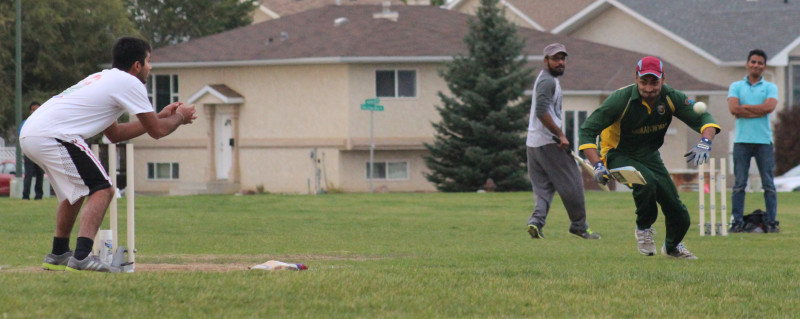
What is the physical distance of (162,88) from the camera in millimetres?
47156

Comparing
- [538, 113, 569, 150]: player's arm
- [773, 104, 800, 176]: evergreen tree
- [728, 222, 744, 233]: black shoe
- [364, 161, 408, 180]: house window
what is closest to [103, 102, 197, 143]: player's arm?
[538, 113, 569, 150]: player's arm

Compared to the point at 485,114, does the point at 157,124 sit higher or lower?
lower

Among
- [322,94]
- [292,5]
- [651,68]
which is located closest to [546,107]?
[651,68]

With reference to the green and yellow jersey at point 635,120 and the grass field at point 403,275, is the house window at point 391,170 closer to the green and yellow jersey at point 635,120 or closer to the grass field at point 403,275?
the grass field at point 403,275

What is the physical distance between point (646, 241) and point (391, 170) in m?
32.7

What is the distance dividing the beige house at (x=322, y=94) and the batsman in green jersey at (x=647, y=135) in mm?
31215

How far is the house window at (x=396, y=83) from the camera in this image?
43.4 meters

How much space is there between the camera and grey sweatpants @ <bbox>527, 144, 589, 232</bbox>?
14.3 metres

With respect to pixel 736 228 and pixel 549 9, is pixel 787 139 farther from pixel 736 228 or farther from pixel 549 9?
pixel 736 228

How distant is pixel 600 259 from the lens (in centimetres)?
1151

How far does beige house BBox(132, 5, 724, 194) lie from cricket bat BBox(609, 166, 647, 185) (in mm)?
31565

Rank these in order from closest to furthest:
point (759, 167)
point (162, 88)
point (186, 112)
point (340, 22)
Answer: point (186, 112) → point (759, 167) → point (340, 22) → point (162, 88)

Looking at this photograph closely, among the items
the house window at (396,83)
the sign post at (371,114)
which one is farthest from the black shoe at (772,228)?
the house window at (396,83)

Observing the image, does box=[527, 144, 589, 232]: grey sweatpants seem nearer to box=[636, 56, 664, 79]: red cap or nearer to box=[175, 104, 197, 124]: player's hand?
box=[636, 56, 664, 79]: red cap
